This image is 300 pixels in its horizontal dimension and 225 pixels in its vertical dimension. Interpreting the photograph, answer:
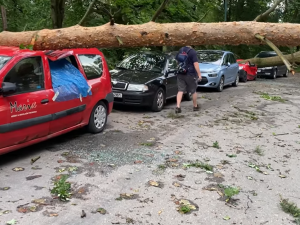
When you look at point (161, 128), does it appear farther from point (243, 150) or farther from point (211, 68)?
point (211, 68)

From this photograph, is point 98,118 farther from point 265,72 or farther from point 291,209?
point 265,72

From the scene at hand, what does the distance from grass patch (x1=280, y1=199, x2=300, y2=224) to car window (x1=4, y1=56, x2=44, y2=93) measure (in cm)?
394

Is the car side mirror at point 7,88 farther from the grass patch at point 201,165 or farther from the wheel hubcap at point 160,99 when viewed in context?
the wheel hubcap at point 160,99

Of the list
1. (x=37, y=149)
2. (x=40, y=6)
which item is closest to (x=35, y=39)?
(x=37, y=149)

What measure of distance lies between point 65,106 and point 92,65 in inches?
56.1

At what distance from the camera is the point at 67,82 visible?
6.11 metres

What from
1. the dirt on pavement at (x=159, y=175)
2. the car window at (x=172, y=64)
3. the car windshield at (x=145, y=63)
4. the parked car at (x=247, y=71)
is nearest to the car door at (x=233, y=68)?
the parked car at (x=247, y=71)

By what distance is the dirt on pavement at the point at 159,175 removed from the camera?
396 centimetres

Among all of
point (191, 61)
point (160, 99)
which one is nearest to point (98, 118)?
point (160, 99)

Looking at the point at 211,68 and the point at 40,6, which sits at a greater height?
the point at 40,6

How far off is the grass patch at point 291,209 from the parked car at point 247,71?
15.5 metres

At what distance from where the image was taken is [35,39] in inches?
244

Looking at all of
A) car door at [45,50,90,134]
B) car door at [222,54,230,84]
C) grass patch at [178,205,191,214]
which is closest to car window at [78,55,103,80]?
car door at [45,50,90,134]

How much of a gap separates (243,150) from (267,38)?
2210mm
